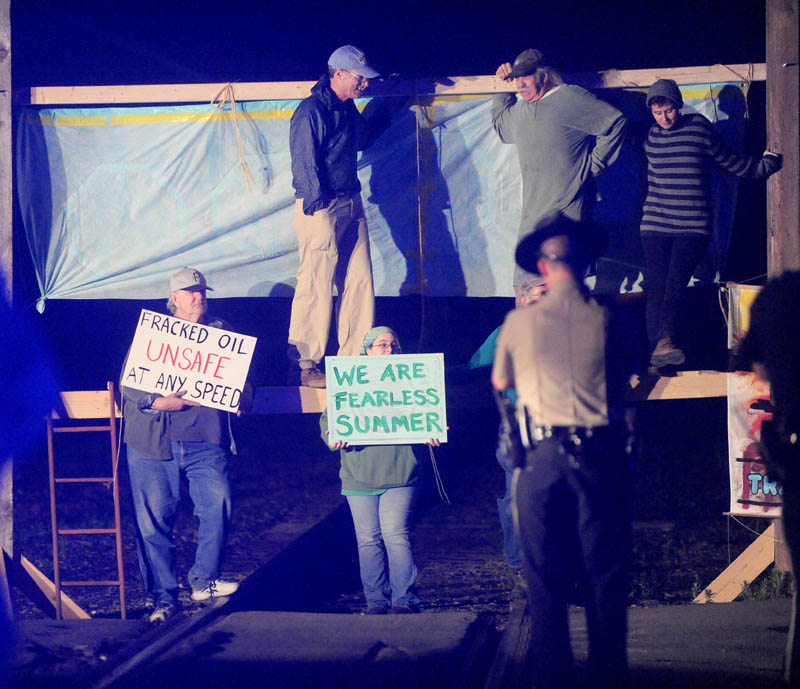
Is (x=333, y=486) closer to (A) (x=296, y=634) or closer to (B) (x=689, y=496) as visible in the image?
(B) (x=689, y=496)

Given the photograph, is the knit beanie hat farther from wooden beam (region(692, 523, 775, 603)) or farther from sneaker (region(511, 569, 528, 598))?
sneaker (region(511, 569, 528, 598))

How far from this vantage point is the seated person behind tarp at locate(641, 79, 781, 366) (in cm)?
754

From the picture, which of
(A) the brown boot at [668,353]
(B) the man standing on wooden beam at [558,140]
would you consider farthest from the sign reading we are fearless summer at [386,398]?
(A) the brown boot at [668,353]

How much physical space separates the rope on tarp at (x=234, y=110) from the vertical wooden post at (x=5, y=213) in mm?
1718

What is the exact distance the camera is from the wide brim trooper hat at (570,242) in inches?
181

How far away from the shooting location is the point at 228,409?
723cm

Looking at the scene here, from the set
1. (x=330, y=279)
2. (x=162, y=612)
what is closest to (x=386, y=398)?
(x=330, y=279)

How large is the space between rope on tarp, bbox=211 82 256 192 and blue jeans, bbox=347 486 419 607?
307 centimetres

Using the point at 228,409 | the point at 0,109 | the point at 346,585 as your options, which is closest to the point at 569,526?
the point at 228,409

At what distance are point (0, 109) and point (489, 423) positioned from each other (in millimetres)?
10630

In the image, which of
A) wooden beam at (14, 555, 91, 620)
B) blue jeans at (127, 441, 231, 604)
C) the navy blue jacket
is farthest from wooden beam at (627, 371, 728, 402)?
wooden beam at (14, 555, 91, 620)

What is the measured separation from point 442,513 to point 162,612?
221 inches

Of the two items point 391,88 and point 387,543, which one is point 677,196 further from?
point 387,543

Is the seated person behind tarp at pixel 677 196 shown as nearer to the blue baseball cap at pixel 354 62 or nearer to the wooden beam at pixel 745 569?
the wooden beam at pixel 745 569
